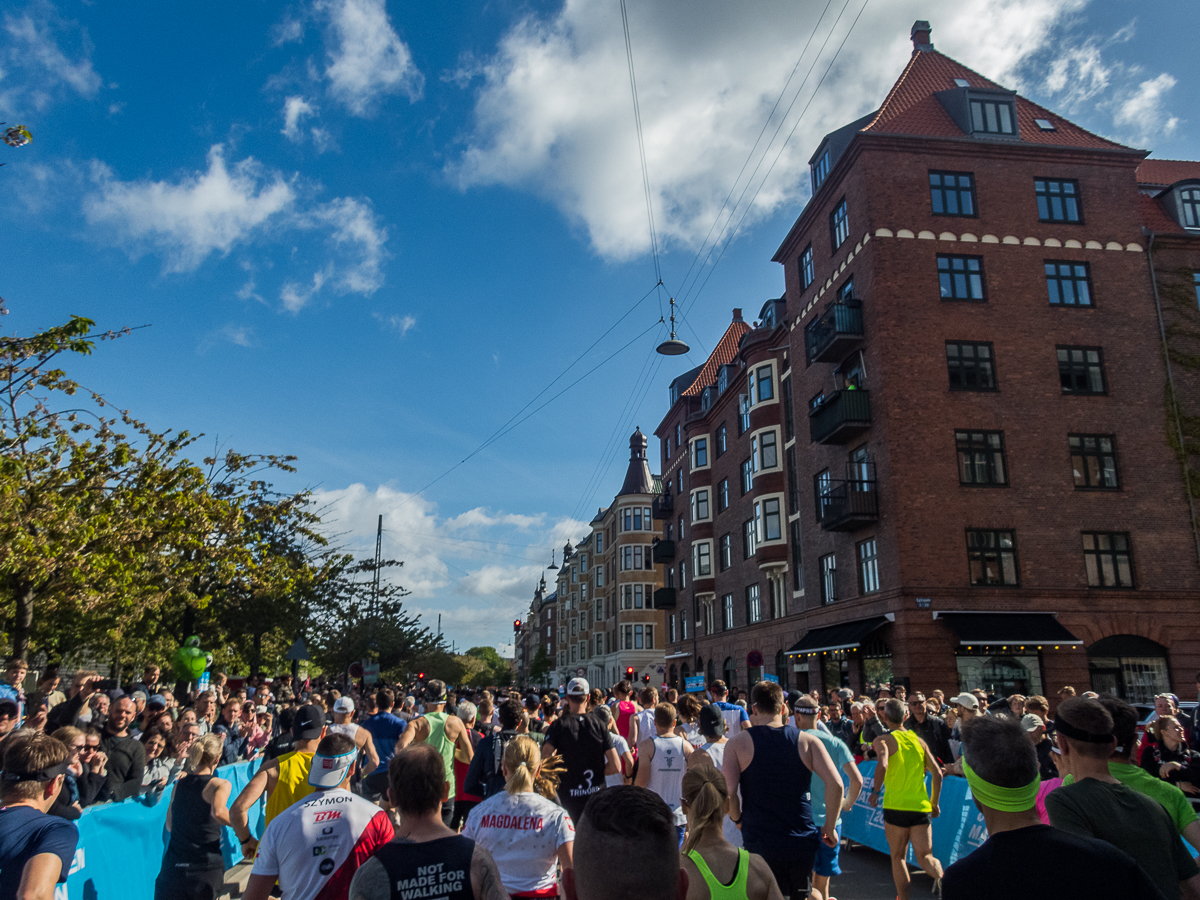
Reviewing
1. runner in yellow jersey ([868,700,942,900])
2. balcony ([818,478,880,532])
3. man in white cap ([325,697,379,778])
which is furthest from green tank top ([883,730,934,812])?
balcony ([818,478,880,532])

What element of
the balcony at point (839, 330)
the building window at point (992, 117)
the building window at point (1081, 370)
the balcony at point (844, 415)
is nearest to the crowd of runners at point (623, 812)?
the balcony at point (844, 415)

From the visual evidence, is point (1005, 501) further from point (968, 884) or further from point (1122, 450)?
point (968, 884)

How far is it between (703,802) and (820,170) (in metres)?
30.4

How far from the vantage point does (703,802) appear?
3549 millimetres

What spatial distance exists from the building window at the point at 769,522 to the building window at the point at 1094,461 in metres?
10.7

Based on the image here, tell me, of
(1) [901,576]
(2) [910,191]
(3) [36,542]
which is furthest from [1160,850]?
(2) [910,191]

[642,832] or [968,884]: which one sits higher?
[642,832]

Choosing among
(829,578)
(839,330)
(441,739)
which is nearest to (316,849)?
(441,739)

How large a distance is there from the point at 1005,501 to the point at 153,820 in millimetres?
22229

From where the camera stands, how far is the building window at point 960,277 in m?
25.1

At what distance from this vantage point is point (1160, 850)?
3.43 m

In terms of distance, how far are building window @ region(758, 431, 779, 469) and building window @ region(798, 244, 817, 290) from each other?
5923 mm

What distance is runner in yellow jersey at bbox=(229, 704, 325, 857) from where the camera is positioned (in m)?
5.49

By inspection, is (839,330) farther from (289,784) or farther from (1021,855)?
(1021,855)
